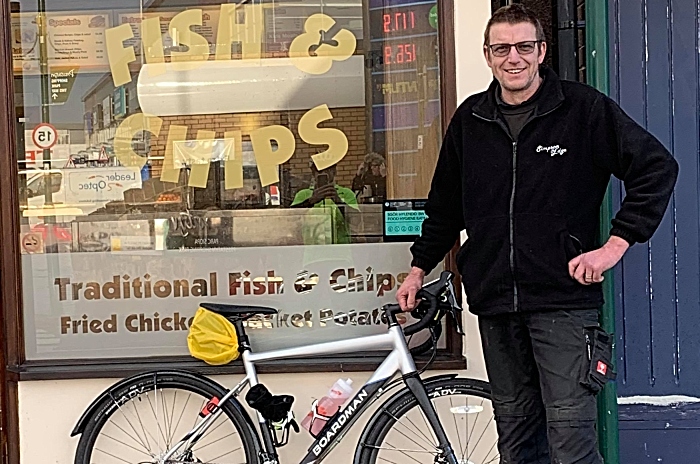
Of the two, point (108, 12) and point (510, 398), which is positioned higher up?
point (108, 12)

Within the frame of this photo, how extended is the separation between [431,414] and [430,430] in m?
0.15

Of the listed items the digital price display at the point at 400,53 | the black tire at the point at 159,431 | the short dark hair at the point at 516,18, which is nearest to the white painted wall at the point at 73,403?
the black tire at the point at 159,431

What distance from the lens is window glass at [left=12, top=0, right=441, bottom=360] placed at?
174 inches

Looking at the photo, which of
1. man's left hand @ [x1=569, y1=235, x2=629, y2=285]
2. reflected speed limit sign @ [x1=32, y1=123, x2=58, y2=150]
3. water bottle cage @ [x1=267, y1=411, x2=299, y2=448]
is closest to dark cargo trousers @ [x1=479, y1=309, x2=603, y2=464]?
man's left hand @ [x1=569, y1=235, x2=629, y2=285]

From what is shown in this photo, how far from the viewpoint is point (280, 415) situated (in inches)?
153

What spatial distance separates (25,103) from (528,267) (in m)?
2.60

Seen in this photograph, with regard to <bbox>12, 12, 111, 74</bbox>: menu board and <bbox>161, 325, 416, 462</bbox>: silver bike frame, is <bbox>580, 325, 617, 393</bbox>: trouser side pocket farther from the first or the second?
<bbox>12, 12, 111, 74</bbox>: menu board

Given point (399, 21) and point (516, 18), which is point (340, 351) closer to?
point (516, 18)

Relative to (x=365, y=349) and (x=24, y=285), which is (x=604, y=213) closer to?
(x=365, y=349)

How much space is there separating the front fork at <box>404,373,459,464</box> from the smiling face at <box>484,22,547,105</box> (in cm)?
121

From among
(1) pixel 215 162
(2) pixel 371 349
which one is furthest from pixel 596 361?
(1) pixel 215 162

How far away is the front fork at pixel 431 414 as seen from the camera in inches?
144

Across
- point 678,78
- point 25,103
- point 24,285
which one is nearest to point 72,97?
point 25,103

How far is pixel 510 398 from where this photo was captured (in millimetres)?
3471
